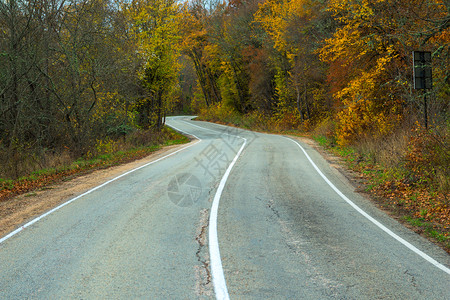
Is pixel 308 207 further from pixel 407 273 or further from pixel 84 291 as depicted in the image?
pixel 84 291

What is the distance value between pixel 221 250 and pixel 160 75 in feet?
84.2

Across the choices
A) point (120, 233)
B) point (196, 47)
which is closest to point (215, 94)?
point (196, 47)

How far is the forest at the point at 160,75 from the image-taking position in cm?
1173

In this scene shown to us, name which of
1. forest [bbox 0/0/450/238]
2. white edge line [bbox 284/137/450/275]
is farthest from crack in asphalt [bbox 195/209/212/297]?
forest [bbox 0/0/450/238]

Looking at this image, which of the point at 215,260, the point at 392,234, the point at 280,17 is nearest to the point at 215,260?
the point at 215,260

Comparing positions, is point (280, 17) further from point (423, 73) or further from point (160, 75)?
point (423, 73)

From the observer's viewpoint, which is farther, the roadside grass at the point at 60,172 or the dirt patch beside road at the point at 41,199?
the roadside grass at the point at 60,172

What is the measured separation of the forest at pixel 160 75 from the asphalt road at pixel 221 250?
104 inches

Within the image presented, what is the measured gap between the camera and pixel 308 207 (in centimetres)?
776

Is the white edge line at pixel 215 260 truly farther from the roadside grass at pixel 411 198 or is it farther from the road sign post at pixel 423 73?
the road sign post at pixel 423 73

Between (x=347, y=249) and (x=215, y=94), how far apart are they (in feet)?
172

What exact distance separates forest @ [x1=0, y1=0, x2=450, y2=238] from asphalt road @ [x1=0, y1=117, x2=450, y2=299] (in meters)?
2.64

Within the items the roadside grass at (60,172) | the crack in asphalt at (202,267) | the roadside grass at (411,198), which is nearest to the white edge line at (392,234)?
the roadside grass at (411,198)

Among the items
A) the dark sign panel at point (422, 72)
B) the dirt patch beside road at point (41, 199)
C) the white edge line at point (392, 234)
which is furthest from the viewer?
the dark sign panel at point (422, 72)
